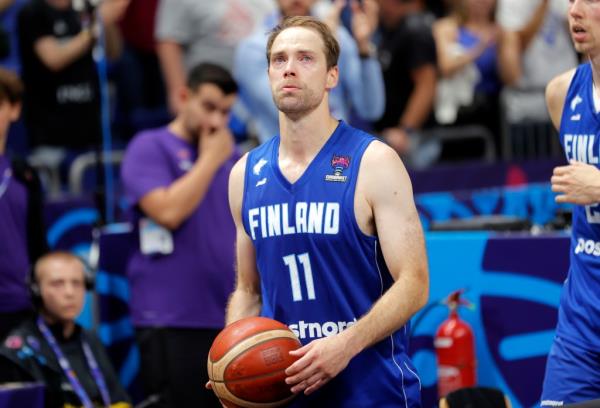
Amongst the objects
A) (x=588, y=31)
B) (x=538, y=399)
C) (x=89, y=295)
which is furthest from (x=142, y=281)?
(x=588, y=31)

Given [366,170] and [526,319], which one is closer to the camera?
[366,170]

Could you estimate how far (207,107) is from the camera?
7871 millimetres

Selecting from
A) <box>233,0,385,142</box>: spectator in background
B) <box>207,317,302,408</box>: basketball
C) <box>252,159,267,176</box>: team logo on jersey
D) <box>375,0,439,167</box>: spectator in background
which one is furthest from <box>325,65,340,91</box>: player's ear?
<box>375,0,439,167</box>: spectator in background

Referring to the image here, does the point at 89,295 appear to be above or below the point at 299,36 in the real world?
below

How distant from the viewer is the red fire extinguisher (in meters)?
7.18

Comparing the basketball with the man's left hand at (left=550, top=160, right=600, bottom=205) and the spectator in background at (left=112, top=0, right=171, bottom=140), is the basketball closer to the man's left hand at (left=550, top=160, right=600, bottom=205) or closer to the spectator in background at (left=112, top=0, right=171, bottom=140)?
the man's left hand at (left=550, top=160, right=600, bottom=205)

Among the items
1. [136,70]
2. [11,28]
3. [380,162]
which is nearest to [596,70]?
[380,162]

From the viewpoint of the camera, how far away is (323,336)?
17.6 feet

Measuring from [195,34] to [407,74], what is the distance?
7.54 feet

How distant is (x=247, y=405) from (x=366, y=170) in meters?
1.10

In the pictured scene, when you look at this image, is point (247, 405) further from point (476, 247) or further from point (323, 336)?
point (476, 247)

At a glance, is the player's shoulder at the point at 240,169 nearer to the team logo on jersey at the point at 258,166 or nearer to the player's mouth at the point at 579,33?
the team logo on jersey at the point at 258,166

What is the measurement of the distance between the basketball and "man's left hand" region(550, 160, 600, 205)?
1.37 metres

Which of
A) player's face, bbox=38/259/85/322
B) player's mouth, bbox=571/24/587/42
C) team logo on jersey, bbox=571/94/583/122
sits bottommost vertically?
player's face, bbox=38/259/85/322
